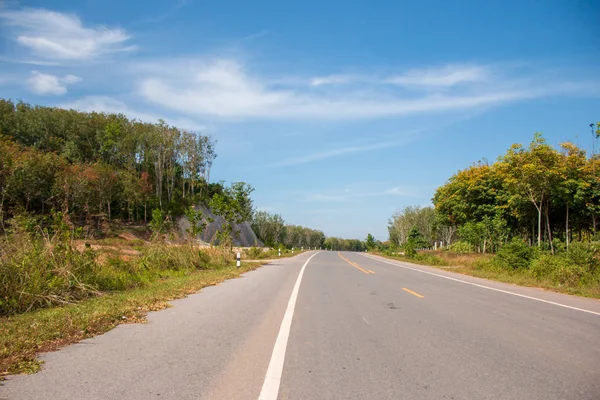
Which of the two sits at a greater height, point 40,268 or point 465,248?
point 40,268

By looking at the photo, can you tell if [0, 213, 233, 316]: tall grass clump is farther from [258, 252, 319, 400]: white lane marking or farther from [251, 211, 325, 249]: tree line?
[251, 211, 325, 249]: tree line

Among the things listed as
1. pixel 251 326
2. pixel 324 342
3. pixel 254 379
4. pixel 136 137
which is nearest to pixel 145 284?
pixel 251 326

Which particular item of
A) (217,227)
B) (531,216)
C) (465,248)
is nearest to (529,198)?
(531,216)

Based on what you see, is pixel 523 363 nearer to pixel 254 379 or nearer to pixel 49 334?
pixel 254 379

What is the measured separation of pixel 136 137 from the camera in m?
72.1

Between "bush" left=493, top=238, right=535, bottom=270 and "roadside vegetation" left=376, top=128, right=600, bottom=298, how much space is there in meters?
0.05

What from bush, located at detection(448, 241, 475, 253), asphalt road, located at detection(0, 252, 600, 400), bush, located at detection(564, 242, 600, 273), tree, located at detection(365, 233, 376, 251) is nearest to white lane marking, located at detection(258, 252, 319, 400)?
asphalt road, located at detection(0, 252, 600, 400)

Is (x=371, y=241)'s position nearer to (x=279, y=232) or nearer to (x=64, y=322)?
(x=279, y=232)

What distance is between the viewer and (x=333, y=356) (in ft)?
18.6

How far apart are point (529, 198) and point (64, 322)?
34.5 metres

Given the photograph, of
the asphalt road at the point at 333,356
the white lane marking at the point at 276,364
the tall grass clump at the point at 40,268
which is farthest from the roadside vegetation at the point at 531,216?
the tall grass clump at the point at 40,268

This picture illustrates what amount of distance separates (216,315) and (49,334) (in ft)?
10.3

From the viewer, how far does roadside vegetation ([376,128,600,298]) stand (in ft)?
60.7

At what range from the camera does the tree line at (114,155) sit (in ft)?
185
